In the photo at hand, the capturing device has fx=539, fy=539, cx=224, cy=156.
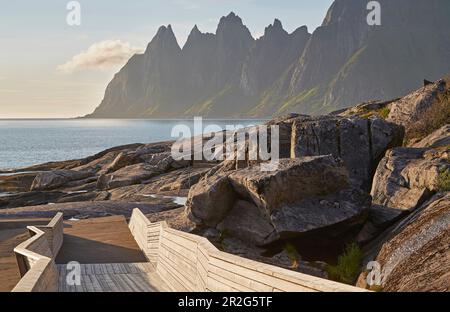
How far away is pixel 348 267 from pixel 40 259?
30.6 feet

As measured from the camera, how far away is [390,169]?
70.7 feet

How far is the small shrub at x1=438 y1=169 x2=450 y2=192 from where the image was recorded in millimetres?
18438

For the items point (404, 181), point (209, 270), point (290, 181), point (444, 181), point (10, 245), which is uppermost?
point (444, 181)

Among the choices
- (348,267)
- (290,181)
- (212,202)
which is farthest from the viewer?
(212,202)

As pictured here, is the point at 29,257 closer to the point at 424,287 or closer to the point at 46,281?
the point at 46,281

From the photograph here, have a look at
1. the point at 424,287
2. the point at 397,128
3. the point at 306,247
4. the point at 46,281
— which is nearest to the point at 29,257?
the point at 46,281

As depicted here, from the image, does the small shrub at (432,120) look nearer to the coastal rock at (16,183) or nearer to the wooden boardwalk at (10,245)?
the wooden boardwalk at (10,245)

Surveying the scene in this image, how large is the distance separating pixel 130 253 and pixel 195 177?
1667cm

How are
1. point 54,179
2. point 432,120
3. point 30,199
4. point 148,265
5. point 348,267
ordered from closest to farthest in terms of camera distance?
1. point 348,267
2. point 148,265
3. point 432,120
4. point 30,199
5. point 54,179

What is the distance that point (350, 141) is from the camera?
25.2 m

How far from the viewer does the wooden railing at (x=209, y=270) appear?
9.05m

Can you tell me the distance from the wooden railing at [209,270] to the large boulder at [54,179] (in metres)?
34.7

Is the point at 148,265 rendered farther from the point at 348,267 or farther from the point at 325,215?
the point at 348,267

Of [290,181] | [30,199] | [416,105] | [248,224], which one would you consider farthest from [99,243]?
[30,199]
